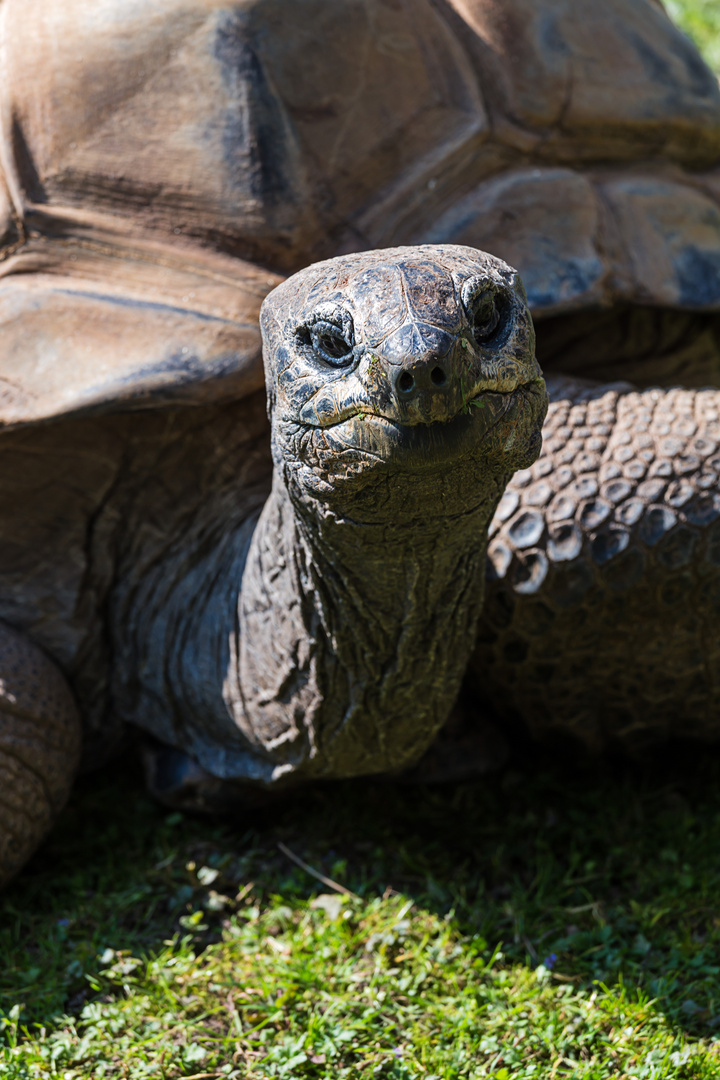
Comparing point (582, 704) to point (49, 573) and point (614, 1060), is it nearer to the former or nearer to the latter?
point (614, 1060)

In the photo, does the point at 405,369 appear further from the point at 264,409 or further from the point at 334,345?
the point at 264,409

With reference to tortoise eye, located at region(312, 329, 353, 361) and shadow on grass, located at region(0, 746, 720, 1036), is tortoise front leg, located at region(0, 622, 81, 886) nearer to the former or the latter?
shadow on grass, located at region(0, 746, 720, 1036)

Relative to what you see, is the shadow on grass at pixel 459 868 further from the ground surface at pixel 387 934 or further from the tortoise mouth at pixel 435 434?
the tortoise mouth at pixel 435 434

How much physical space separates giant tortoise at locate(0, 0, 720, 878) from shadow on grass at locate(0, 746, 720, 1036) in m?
0.16

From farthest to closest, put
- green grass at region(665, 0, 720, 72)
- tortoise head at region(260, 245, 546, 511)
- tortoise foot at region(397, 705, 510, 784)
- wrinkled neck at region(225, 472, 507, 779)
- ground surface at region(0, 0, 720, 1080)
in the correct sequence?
green grass at region(665, 0, 720, 72) → tortoise foot at region(397, 705, 510, 784) → ground surface at region(0, 0, 720, 1080) → wrinkled neck at region(225, 472, 507, 779) → tortoise head at region(260, 245, 546, 511)

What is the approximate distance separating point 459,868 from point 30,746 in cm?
100

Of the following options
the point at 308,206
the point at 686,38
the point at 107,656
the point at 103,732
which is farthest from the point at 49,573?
the point at 686,38

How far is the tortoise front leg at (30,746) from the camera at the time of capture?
7.41 ft

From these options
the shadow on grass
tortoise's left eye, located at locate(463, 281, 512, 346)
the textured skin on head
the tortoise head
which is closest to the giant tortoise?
the textured skin on head

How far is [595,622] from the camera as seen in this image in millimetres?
2285

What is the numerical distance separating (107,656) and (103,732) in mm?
206

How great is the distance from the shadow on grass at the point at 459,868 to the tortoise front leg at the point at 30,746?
177 mm

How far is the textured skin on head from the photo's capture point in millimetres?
2217

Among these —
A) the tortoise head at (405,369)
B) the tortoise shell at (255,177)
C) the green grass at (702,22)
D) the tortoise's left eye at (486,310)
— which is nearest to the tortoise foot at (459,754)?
the tortoise shell at (255,177)
